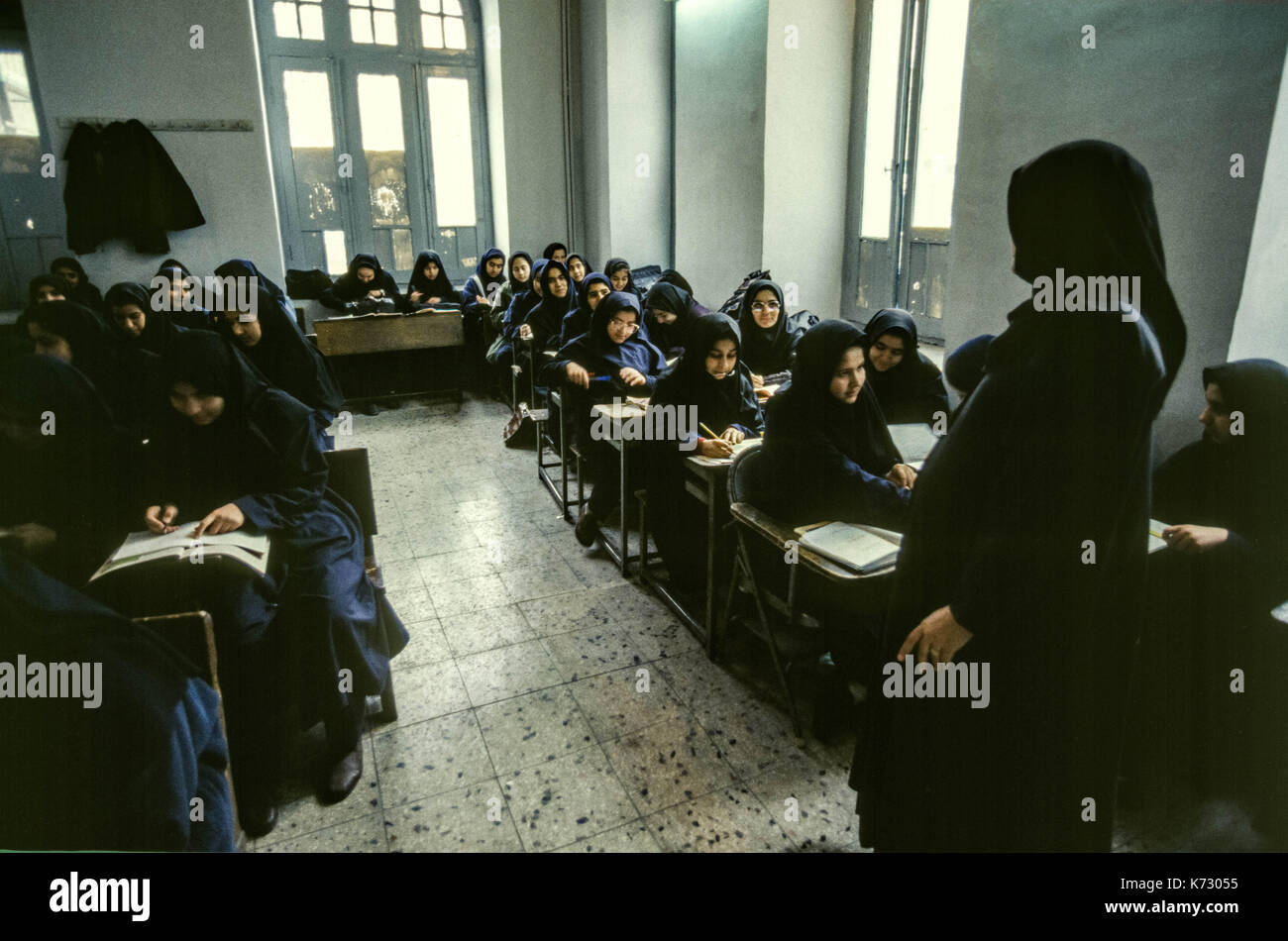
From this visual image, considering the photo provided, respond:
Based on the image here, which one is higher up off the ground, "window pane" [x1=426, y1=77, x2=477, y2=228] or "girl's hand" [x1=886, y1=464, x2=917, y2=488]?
"window pane" [x1=426, y1=77, x2=477, y2=228]

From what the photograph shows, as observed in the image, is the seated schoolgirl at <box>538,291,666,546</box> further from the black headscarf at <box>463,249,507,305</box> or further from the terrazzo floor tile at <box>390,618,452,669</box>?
the black headscarf at <box>463,249,507,305</box>

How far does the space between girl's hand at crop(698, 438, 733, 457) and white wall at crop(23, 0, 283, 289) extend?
5.59m

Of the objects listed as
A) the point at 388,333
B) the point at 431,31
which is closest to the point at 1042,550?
the point at 388,333

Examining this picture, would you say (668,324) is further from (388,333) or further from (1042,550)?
(1042,550)

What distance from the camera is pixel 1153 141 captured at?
9.43ft

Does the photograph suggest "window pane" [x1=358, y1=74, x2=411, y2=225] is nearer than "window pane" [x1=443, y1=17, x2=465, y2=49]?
Yes

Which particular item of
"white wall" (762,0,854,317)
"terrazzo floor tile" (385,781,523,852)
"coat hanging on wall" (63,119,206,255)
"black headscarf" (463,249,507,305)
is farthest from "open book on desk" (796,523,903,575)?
"coat hanging on wall" (63,119,206,255)

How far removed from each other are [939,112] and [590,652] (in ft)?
13.2

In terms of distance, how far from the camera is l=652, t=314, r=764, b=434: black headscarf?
11.1 ft

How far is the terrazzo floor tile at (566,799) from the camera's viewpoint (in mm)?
2100

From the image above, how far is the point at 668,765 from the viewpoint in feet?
7.74

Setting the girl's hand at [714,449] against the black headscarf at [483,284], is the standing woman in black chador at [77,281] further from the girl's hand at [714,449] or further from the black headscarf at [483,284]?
the girl's hand at [714,449]
